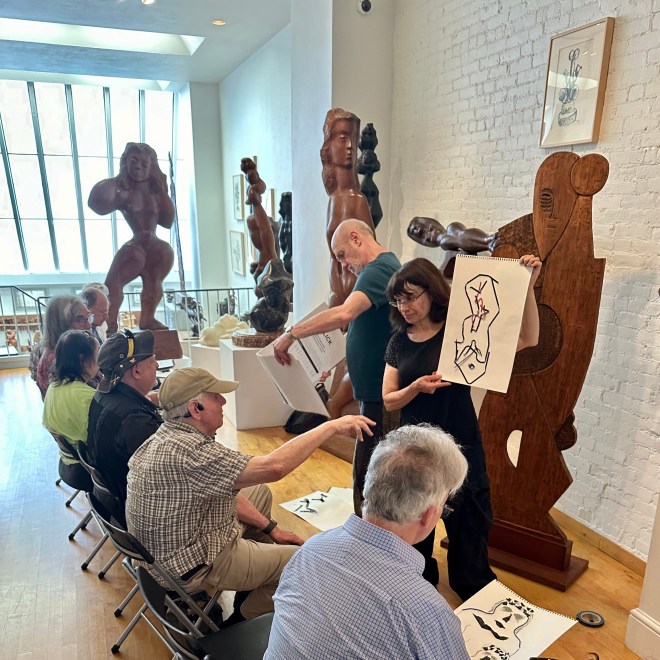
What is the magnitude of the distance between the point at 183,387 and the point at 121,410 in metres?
0.51

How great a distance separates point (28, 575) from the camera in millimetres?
2785

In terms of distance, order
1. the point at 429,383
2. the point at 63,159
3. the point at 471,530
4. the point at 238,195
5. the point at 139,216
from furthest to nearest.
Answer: the point at 63,159, the point at 238,195, the point at 139,216, the point at 471,530, the point at 429,383

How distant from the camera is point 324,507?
3377 millimetres

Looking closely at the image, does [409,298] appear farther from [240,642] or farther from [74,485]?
[74,485]

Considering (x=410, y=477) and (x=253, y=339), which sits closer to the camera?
(x=410, y=477)

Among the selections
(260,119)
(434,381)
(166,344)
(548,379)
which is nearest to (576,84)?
(548,379)

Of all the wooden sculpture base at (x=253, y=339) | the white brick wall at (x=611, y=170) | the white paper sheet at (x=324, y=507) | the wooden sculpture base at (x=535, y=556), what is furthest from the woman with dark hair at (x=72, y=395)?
the white brick wall at (x=611, y=170)

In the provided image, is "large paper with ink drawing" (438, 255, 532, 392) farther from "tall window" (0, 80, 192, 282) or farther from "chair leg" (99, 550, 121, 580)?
"tall window" (0, 80, 192, 282)

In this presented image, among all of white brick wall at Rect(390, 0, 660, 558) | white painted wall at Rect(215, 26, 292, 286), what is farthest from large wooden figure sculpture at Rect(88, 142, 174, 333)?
white brick wall at Rect(390, 0, 660, 558)

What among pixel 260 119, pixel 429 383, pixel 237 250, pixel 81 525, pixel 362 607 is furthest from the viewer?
pixel 237 250

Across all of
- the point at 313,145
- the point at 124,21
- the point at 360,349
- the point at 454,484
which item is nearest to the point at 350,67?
the point at 313,145

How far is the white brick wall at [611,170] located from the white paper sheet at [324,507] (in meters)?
1.30

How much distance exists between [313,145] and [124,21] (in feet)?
10.6

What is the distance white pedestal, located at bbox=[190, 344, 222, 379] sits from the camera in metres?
5.24
